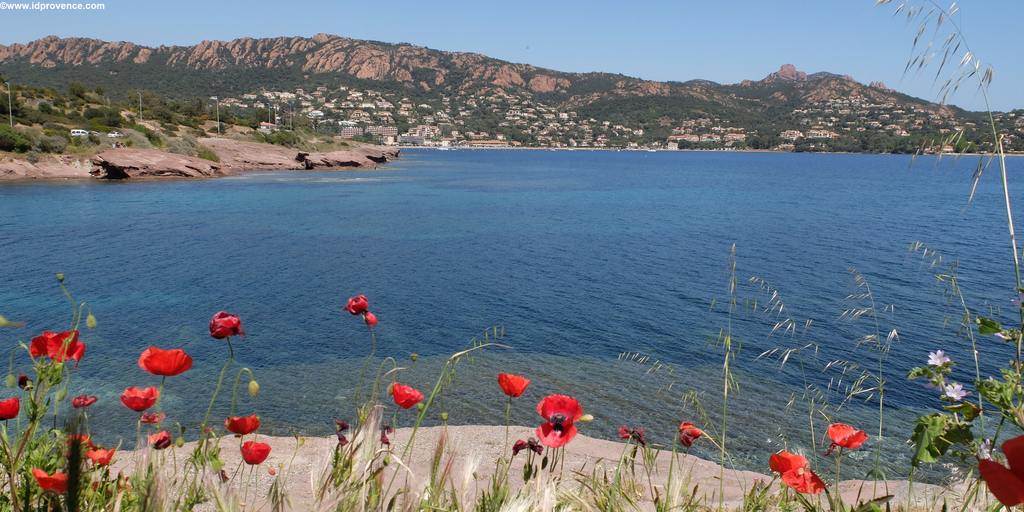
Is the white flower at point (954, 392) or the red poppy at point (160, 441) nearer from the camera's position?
the red poppy at point (160, 441)

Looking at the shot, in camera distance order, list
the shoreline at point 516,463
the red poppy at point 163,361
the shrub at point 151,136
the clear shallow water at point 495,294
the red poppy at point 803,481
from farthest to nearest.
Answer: the shrub at point 151,136, the clear shallow water at point 495,294, the shoreline at point 516,463, the red poppy at point 803,481, the red poppy at point 163,361

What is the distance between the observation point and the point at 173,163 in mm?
57812

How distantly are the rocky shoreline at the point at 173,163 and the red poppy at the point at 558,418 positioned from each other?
198 ft

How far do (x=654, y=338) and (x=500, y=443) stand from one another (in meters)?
7.48

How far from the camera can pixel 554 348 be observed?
14.8 meters

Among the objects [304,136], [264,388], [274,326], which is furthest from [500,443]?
[304,136]

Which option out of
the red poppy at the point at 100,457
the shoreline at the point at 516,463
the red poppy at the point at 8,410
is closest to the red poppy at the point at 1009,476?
the red poppy at the point at 100,457

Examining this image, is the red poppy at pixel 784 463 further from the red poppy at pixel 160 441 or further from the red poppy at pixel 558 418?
the red poppy at pixel 160 441

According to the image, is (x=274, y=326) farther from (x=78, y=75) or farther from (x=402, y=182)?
(x=78, y=75)

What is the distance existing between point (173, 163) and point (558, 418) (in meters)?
63.5

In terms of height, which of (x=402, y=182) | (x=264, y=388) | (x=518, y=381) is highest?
(x=518, y=381)

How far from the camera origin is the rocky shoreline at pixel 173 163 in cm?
5238

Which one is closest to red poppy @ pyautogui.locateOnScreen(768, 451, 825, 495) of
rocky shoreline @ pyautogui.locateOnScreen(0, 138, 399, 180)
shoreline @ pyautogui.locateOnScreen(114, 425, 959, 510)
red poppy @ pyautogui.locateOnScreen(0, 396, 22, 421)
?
shoreline @ pyautogui.locateOnScreen(114, 425, 959, 510)

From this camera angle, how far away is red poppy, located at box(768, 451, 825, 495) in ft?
8.04
